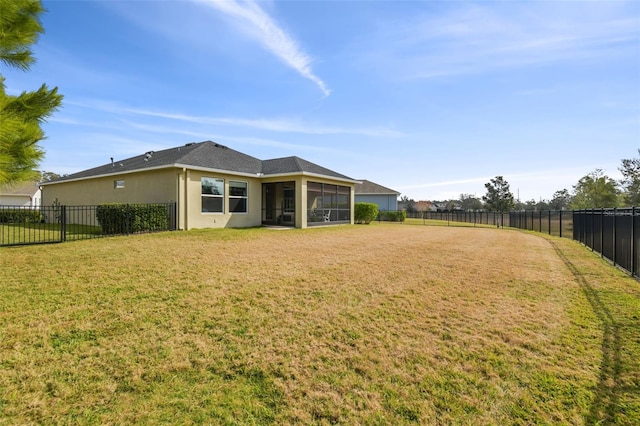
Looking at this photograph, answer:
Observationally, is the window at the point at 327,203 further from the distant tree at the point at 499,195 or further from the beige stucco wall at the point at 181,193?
the distant tree at the point at 499,195

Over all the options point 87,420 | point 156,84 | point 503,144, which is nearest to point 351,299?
point 87,420

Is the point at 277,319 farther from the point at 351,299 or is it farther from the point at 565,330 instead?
the point at 565,330

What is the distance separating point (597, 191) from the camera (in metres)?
35.7

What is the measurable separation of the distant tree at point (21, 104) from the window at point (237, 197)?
963 cm

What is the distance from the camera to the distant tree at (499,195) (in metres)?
43.6

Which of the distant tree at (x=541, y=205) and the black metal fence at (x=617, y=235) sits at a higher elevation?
the distant tree at (x=541, y=205)

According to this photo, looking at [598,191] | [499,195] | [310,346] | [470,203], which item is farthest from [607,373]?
[470,203]

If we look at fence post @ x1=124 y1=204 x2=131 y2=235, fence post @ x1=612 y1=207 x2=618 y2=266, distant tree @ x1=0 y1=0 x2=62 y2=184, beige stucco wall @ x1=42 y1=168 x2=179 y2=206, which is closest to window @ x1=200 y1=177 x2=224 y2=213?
beige stucco wall @ x1=42 y1=168 x2=179 y2=206

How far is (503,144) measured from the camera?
61.5 ft

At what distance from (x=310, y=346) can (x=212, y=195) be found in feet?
39.5

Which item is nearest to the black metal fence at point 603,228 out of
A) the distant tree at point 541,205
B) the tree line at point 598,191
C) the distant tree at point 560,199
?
the tree line at point 598,191

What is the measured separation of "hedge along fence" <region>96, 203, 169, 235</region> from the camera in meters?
10.7

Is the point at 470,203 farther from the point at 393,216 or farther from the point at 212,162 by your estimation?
the point at 212,162

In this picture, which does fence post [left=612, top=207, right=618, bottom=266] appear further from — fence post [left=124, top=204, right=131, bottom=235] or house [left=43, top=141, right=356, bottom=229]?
fence post [left=124, top=204, right=131, bottom=235]
